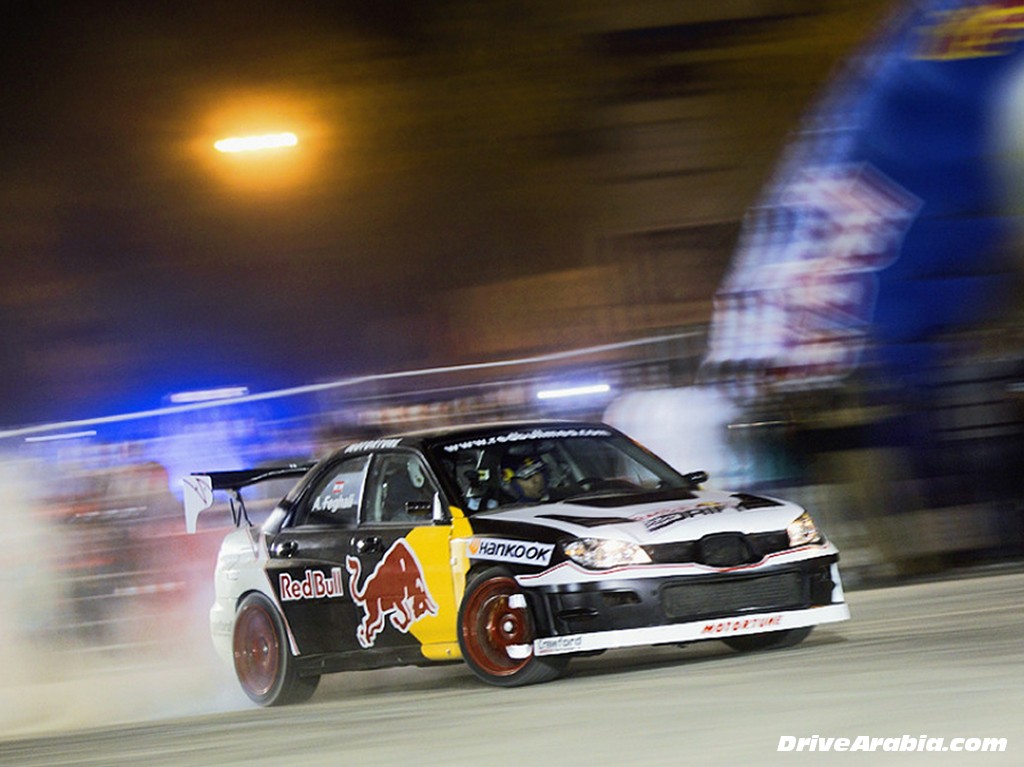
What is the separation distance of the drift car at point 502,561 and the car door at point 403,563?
0.03ft

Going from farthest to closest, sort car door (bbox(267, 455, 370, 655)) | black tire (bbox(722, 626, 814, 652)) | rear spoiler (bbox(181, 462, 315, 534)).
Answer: rear spoiler (bbox(181, 462, 315, 534))
car door (bbox(267, 455, 370, 655))
black tire (bbox(722, 626, 814, 652))

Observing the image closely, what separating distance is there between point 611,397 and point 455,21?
3.09 m

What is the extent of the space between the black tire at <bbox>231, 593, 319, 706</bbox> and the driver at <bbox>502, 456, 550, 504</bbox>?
5.32ft

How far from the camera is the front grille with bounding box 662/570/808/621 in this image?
29.0 feet

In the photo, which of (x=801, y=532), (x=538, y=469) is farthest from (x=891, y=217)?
(x=801, y=532)

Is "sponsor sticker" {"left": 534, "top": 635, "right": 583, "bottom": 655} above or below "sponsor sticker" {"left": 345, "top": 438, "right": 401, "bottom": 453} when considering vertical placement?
below

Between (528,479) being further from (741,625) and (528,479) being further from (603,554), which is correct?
(741,625)

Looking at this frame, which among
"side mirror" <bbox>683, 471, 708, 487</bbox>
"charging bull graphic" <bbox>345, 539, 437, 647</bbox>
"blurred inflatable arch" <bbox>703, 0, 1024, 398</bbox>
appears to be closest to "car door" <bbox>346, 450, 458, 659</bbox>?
"charging bull graphic" <bbox>345, 539, 437, 647</bbox>

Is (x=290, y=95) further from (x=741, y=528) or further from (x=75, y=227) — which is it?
(x=741, y=528)

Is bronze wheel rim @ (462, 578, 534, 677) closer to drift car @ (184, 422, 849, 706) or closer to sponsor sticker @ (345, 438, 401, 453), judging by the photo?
drift car @ (184, 422, 849, 706)

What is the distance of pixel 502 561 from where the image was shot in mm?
9039

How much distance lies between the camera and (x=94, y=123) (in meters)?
17.0

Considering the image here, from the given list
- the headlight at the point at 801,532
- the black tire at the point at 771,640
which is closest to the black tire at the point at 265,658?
the black tire at the point at 771,640

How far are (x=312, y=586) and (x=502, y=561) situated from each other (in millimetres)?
1607
